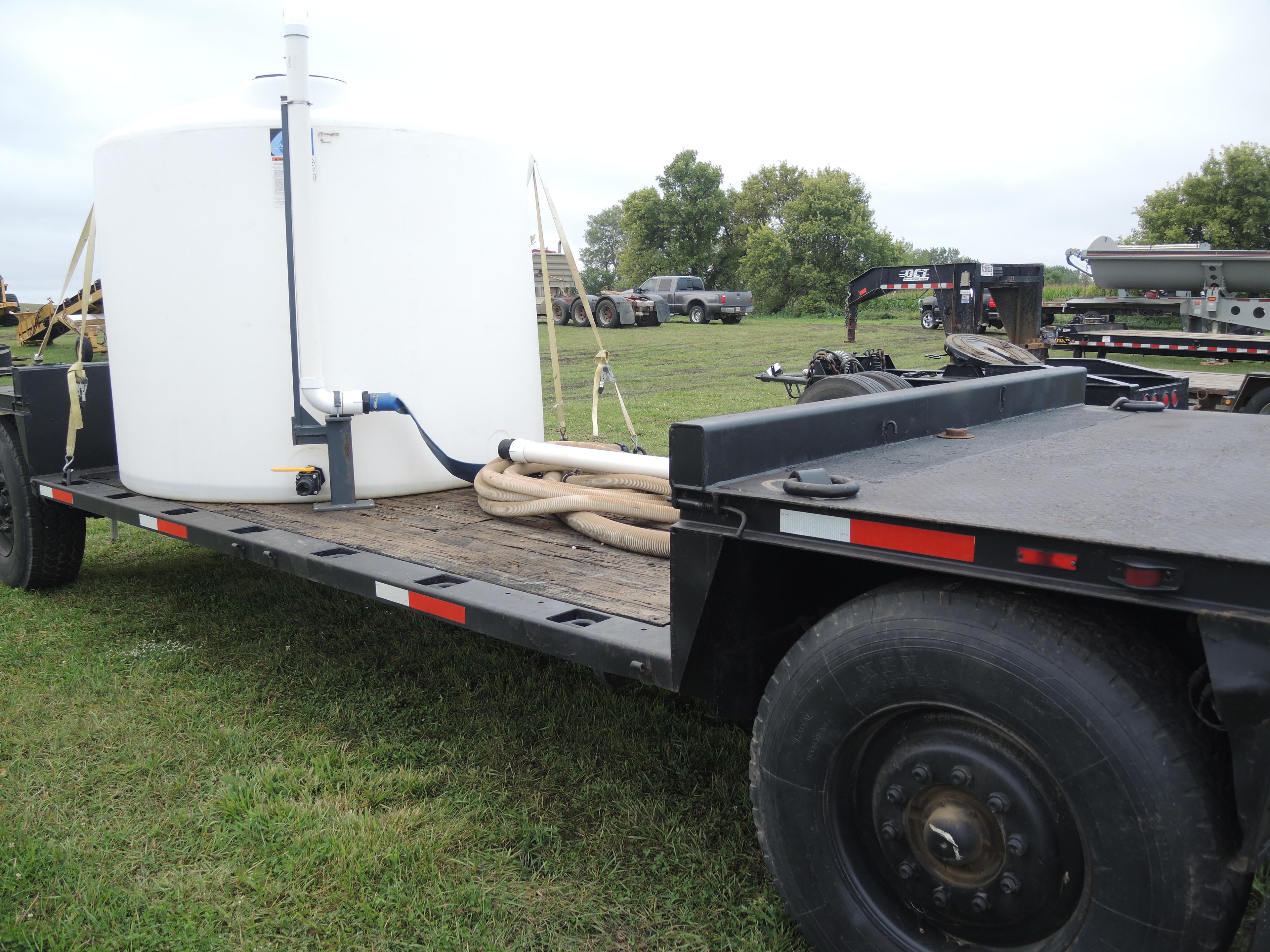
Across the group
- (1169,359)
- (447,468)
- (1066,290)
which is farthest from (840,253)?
(447,468)

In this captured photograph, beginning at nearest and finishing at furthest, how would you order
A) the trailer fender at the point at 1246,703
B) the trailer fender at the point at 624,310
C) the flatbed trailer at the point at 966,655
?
the trailer fender at the point at 1246,703 < the flatbed trailer at the point at 966,655 < the trailer fender at the point at 624,310

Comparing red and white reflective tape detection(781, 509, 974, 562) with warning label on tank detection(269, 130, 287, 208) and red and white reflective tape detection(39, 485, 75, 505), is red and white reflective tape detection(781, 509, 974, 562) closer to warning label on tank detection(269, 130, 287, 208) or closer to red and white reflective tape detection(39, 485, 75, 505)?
warning label on tank detection(269, 130, 287, 208)

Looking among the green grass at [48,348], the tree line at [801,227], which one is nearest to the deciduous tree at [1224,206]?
the tree line at [801,227]

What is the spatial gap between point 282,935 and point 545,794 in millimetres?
921

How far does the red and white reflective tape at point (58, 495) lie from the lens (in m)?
4.60

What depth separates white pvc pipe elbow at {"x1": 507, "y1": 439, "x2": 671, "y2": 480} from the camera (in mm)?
3844

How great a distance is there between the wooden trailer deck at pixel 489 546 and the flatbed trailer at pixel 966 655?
0.05 m

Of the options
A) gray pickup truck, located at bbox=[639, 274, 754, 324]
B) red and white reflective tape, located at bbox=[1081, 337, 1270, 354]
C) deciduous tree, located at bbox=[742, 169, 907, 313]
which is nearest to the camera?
red and white reflective tape, located at bbox=[1081, 337, 1270, 354]

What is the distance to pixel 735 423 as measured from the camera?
7.52ft

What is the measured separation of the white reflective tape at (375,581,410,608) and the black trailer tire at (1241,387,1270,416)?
25.6ft

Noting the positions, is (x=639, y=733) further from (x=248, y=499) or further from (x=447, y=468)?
→ (x=248, y=499)

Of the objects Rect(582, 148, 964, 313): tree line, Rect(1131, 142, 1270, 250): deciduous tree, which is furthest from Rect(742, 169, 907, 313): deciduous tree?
Rect(1131, 142, 1270, 250): deciduous tree

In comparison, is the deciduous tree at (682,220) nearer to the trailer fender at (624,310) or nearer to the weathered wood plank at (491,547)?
the trailer fender at (624,310)

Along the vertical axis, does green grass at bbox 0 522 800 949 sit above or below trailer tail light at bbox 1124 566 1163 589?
below
